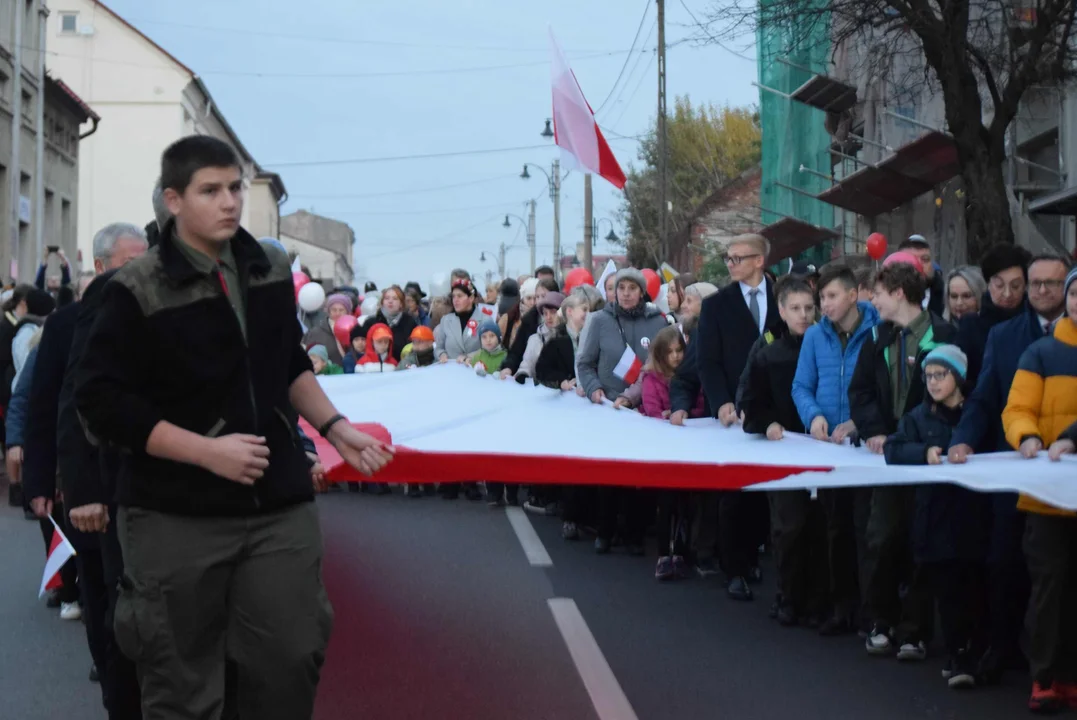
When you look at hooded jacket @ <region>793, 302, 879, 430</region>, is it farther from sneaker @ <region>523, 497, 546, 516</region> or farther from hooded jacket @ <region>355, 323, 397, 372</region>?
hooded jacket @ <region>355, 323, 397, 372</region>

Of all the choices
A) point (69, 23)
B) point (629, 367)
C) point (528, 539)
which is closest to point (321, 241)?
point (69, 23)

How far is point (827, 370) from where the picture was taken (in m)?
8.43

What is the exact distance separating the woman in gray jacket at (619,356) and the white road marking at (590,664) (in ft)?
7.60

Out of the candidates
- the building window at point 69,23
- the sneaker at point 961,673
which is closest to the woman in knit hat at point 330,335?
the sneaker at point 961,673

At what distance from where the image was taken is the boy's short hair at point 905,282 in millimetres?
7914

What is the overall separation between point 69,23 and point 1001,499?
217 ft

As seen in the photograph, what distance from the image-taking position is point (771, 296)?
9.66 metres

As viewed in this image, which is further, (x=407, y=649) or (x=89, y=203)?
(x=89, y=203)

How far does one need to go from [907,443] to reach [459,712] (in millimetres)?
2290

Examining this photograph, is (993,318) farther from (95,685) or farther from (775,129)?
(775,129)

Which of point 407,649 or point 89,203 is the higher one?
point 89,203

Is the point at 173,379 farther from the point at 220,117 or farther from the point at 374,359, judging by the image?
the point at 220,117

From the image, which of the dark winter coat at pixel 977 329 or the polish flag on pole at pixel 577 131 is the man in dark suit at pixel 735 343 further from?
the polish flag on pole at pixel 577 131

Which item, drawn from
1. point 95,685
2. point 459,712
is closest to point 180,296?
point 459,712
